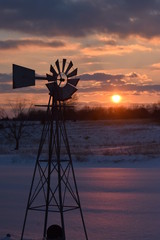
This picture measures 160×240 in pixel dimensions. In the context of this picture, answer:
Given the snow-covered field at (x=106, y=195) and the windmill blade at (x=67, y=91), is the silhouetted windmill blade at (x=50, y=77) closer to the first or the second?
the windmill blade at (x=67, y=91)

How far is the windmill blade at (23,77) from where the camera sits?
6129 millimetres

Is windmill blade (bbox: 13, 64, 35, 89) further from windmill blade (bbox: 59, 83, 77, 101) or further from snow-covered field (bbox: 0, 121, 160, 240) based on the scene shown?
snow-covered field (bbox: 0, 121, 160, 240)

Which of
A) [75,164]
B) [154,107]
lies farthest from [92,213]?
[154,107]

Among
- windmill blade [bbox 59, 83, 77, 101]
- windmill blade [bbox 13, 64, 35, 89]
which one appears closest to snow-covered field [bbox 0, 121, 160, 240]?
windmill blade [bbox 59, 83, 77, 101]

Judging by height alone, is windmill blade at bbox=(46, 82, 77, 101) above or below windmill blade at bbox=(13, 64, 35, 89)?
below

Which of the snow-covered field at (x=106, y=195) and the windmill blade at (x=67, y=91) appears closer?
the windmill blade at (x=67, y=91)

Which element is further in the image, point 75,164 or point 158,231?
point 75,164

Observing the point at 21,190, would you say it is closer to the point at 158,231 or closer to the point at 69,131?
the point at 158,231

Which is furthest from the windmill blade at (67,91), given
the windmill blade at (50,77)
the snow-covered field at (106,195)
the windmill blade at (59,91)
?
the snow-covered field at (106,195)

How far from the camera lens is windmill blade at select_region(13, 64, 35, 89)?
20.1 ft

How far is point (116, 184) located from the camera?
40.6 ft

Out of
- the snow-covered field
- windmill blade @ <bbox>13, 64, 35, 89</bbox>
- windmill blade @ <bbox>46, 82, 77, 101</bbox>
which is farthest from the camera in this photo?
the snow-covered field

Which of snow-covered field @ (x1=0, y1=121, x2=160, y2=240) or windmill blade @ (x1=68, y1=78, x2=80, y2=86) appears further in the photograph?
snow-covered field @ (x1=0, y1=121, x2=160, y2=240)

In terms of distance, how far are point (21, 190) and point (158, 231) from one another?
5.10 m
